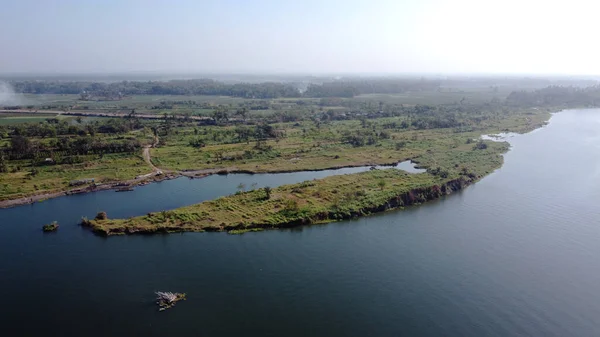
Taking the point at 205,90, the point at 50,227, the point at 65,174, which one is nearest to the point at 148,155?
the point at 65,174

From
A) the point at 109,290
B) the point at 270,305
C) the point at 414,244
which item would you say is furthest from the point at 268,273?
the point at 414,244

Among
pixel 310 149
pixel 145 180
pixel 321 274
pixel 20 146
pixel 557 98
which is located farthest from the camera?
pixel 557 98

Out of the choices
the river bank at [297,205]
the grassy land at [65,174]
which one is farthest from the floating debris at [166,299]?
the grassy land at [65,174]

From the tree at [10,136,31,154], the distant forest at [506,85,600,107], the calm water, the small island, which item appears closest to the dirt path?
the calm water

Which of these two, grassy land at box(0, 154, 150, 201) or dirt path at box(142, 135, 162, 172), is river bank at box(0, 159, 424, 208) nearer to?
dirt path at box(142, 135, 162, 172)

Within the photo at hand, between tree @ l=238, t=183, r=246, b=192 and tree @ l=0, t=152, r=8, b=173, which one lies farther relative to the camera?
tree @ l=0, t=152, r=8, b=173

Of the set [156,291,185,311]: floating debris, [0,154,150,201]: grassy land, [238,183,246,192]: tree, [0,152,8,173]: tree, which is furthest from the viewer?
[0,152,8,173]: tree

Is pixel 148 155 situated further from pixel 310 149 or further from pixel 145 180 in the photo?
pixel 310 149
